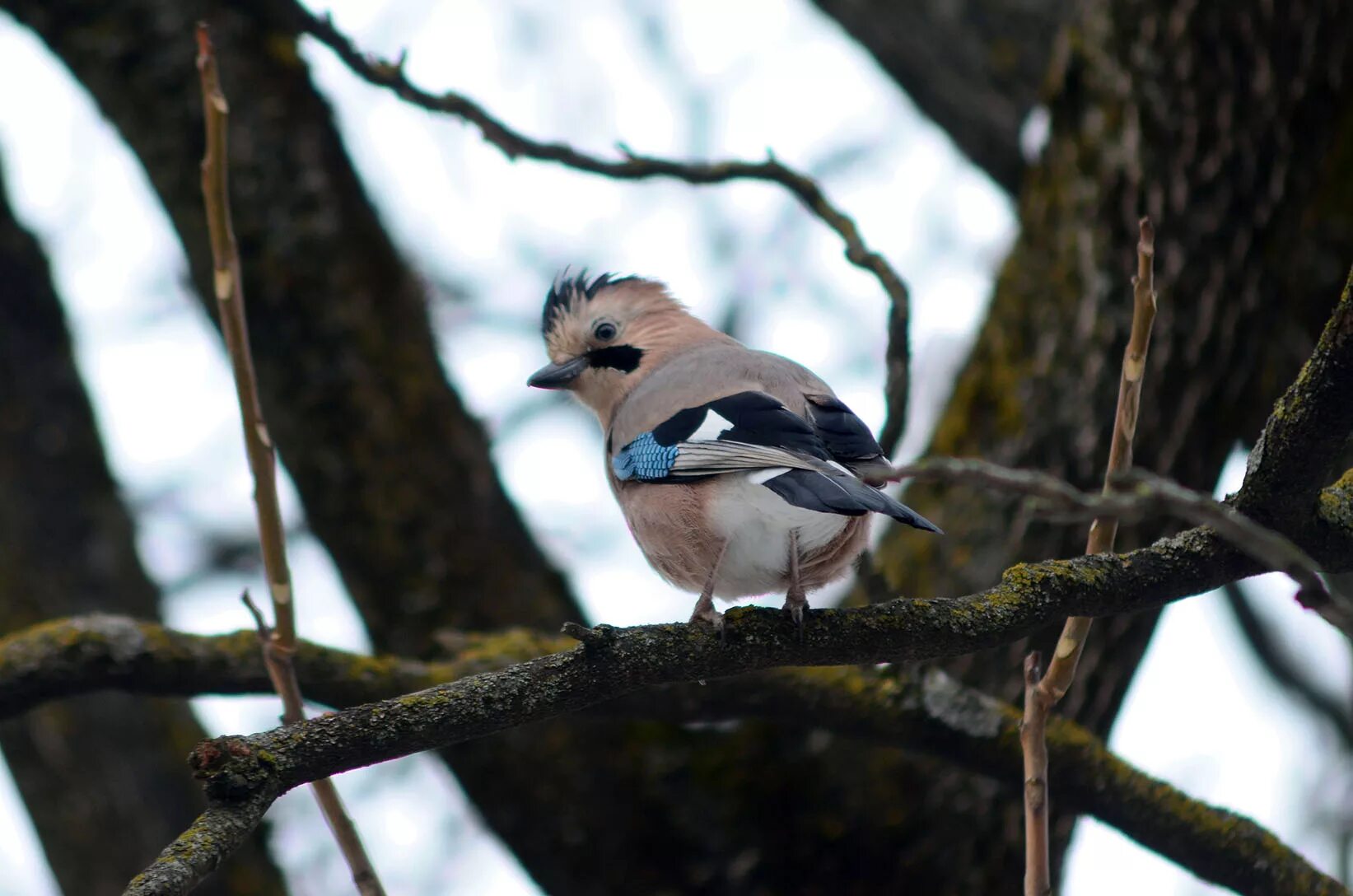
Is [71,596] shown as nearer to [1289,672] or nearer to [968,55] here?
[968,55]

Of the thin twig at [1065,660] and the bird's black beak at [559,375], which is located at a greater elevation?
the bird's black beak at [559,375]

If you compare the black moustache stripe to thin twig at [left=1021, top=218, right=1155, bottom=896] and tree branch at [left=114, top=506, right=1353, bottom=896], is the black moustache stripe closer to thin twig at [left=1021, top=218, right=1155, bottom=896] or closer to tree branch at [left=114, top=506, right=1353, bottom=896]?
tree branch at [left=114, top=506, right=1353, bottom=896]

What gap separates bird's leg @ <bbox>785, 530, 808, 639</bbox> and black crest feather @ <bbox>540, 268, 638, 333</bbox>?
1.84 m

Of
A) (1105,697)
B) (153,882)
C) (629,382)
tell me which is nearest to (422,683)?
(629,382)

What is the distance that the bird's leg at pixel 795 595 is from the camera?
2607 millimetres

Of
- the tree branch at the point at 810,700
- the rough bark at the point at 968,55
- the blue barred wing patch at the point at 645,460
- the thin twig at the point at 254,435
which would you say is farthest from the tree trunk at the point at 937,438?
the thin twig at the point at 254,435

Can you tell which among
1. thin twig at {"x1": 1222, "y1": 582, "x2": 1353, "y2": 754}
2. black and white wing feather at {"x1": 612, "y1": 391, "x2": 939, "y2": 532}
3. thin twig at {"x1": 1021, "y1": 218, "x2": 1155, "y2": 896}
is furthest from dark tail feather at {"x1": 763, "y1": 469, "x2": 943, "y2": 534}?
thin twig at {"x1": 1222, "y1": 582, "x2": 1353, "y2": 754}

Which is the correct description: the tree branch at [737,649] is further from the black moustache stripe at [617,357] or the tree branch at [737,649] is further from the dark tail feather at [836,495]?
the black moustache stripe at [617,357]

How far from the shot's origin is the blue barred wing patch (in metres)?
3.35

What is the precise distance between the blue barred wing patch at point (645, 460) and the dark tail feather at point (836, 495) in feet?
1.56

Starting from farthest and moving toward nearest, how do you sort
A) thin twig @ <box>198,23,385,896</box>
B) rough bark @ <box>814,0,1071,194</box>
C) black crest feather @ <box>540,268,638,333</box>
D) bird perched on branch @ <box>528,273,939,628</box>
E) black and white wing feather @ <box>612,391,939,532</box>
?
rough bark @ <box>814,0,1071,194</box>, black crest feather @ <box>540,268,638,333</box>, bird perched on branch @ <box>528,273,939,628</box>, black and white wing feather @ <box>612,391,939,532</box>, thin twig @ <box>198,23,385,896</box>

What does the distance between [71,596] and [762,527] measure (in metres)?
3.50

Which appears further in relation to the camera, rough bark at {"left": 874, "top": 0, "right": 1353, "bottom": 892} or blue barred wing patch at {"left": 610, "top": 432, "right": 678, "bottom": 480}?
rough bark at {"left": 874, "top": 0, "right": 1353, "bottom": 892}

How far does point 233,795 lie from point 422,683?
1531 mm
